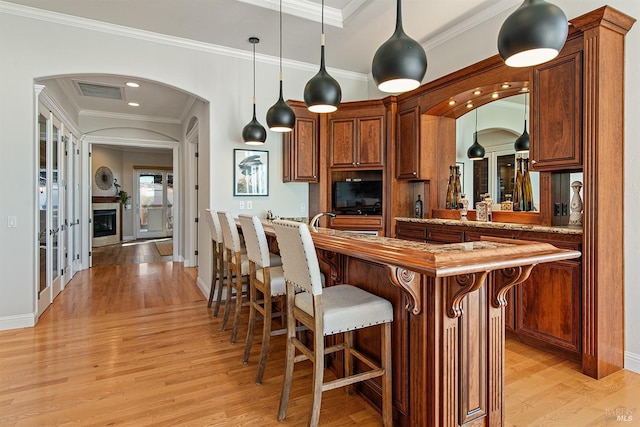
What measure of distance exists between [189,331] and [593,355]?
326cm

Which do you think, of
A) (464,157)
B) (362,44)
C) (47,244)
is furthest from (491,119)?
(47,244)

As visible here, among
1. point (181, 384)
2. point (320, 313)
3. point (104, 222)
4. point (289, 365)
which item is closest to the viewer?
point (320, 313)

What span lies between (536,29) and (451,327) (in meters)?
1.39

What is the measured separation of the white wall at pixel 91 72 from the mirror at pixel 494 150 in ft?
7.09

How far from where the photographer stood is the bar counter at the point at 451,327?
1.56 metres

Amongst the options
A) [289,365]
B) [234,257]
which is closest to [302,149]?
[234,257]

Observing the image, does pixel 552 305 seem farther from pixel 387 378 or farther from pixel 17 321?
pixel 17 321

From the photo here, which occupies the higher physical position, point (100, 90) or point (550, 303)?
point (100, 90)

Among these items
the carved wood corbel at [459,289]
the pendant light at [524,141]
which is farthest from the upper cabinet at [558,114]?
the carved wood corbel at [459,289]

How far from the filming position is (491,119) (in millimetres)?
4082

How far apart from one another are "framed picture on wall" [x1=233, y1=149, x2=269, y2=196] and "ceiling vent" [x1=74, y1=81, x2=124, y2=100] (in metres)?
2.39

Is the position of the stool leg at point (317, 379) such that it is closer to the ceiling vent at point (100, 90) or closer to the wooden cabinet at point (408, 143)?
the wooden cabinet at point (408, 143)

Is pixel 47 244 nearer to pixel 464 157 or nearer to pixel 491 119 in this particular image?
pixel 464 157

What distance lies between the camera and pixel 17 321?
3510 millimetres
